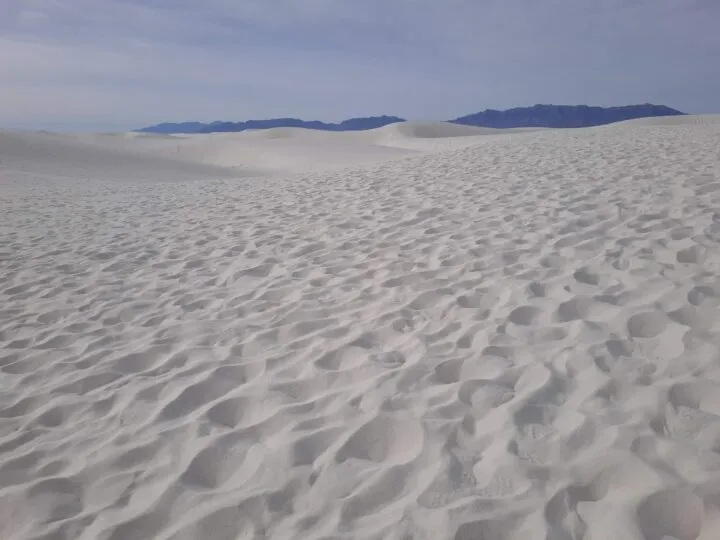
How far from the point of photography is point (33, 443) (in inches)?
102

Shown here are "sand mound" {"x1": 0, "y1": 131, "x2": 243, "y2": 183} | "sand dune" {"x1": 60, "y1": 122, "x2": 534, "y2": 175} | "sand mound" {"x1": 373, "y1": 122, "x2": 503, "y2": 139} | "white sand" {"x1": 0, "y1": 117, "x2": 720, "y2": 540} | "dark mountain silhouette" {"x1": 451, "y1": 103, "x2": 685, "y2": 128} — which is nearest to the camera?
"white sand" {"x1": 0, "y1": 117, "x2": 720, "y2": 540}

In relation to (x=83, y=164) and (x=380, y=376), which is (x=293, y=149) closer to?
(x=83, y=164)

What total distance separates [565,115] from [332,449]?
57.0m

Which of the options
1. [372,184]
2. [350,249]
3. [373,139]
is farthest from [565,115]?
[350,249]

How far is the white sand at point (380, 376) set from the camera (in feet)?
6.68

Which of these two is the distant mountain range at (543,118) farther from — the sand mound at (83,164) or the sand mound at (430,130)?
the sand mound at (83,164)

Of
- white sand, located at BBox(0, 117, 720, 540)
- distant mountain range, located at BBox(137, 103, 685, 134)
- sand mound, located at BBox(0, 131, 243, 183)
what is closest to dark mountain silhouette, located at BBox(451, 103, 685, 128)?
distant mountain range, located at BBox(137, 103, 685, 134)

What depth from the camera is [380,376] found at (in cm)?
290

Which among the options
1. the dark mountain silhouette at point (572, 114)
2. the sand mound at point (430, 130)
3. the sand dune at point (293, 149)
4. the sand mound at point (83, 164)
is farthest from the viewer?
the dark mountain silhouette at point (572, 114)

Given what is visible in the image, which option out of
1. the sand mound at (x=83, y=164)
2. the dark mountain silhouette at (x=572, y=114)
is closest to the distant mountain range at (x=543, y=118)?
the dark mountain silhouette at (x=572, y=114)

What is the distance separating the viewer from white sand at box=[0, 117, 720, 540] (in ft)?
6.68

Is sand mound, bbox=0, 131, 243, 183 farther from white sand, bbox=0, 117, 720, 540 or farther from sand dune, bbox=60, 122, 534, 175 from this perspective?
white sand, bbox=0, 117, 720, 540

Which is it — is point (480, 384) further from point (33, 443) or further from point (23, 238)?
point (23, 238)

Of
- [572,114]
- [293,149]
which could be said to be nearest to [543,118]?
[572,114]
